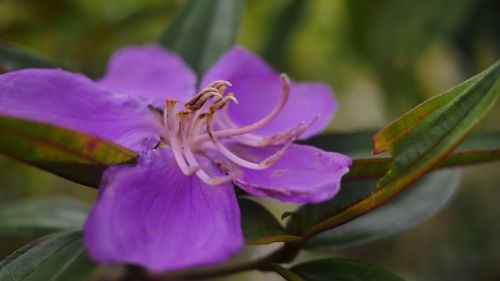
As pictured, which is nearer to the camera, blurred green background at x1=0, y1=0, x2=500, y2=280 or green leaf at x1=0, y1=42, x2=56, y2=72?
green leaf at x1=0, y1=42, x2=56, y2=72

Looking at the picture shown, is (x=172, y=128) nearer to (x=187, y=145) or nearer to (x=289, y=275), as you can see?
(x=187, y=145)

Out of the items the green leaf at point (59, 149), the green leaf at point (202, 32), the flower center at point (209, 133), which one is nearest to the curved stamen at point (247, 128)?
the flower center at point (209, 133)

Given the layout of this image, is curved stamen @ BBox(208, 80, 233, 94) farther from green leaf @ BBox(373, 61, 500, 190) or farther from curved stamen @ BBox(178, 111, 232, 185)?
green leaf @ BBox(373, 61, 500, 190)

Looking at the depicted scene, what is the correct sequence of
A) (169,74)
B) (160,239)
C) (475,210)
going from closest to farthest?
(160,239)
(169,74)
(475,210)

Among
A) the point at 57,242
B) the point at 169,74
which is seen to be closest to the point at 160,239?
the point at 57,242

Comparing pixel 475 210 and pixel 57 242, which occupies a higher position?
pixel 57 242

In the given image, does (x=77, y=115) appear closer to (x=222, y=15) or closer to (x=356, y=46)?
(x=222, y=15)

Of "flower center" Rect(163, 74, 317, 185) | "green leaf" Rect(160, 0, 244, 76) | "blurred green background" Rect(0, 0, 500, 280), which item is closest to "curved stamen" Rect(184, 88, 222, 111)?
"flower center" Rect(163, 74, 317, 185)
